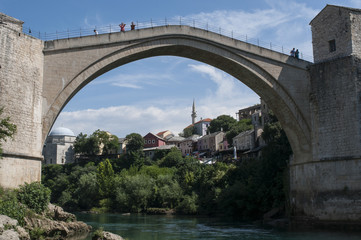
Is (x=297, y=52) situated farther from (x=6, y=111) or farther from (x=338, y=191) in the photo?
(x=6, y=111)

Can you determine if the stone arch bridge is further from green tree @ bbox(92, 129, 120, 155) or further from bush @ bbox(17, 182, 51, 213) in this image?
green tree @ bbox(92, 129, 120, 155)

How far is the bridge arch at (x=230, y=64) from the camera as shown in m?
18.8

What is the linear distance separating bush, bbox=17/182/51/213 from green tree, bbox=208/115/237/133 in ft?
210

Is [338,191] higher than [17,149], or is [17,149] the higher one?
[17,149]

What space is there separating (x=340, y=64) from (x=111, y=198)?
97.5ft

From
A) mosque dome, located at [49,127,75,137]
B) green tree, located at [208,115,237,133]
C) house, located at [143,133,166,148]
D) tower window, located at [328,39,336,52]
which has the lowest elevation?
tower window, located at [328,39,336,52]

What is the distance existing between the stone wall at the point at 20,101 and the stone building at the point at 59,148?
199 ft

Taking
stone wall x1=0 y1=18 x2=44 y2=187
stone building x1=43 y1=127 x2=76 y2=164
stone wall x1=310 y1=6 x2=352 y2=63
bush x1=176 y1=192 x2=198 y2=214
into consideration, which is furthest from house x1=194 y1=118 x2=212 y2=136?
stone wall x1=0 y1=18 x2=44 y2=187

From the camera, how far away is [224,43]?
68.7ft

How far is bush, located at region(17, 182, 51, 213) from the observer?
600 inches

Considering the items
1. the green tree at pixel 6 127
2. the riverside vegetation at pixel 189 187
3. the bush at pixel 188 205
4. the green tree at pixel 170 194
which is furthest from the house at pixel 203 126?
the green tree at pixel 6 127

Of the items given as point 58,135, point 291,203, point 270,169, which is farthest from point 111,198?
point 58,135

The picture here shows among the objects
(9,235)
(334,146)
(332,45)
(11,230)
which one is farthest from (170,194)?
(9,235)

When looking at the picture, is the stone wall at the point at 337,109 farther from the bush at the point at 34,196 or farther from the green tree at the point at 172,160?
the green tree at the point at 172,160
